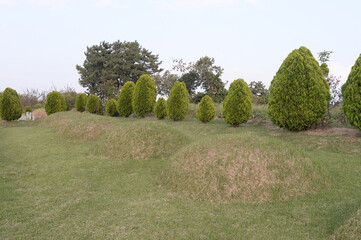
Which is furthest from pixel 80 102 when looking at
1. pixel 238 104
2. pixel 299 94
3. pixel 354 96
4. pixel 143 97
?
pixel 354 96

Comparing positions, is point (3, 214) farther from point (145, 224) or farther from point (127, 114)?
point (127, 114)

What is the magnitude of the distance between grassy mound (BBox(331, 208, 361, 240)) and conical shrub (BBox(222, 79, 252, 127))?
1135 cm

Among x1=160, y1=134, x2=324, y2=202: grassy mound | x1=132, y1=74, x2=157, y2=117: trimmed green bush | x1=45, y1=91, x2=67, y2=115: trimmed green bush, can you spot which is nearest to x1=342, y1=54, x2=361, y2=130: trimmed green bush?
x1=160, y1=134, x2=324, y2=202: grassy mound

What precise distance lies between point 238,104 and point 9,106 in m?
19.8

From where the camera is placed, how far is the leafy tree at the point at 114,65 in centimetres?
3950

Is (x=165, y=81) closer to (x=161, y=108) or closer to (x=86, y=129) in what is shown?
(x=161, y=108)

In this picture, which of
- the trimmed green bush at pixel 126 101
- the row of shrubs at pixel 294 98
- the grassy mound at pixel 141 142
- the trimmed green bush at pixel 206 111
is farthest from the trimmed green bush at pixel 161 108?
the grassy mound at pixel 141 142

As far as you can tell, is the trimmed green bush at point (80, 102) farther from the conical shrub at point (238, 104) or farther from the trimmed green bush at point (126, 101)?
the conical shrub at point (238, 104)

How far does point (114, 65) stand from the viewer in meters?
39.1

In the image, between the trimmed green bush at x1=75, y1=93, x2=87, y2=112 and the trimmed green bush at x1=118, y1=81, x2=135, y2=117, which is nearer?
the trimmed green bush at x1=118, y1=81, x2=135, y2=117

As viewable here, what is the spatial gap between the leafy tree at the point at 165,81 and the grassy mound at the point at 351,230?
34351 millimetres

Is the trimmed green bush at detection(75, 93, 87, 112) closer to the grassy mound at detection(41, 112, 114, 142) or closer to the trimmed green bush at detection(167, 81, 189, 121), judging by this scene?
the trimmed green bush at detection(167, 81, 189, 121)

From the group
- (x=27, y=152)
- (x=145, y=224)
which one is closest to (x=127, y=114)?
(x=27, y=152)

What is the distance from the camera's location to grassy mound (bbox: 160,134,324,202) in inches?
182
